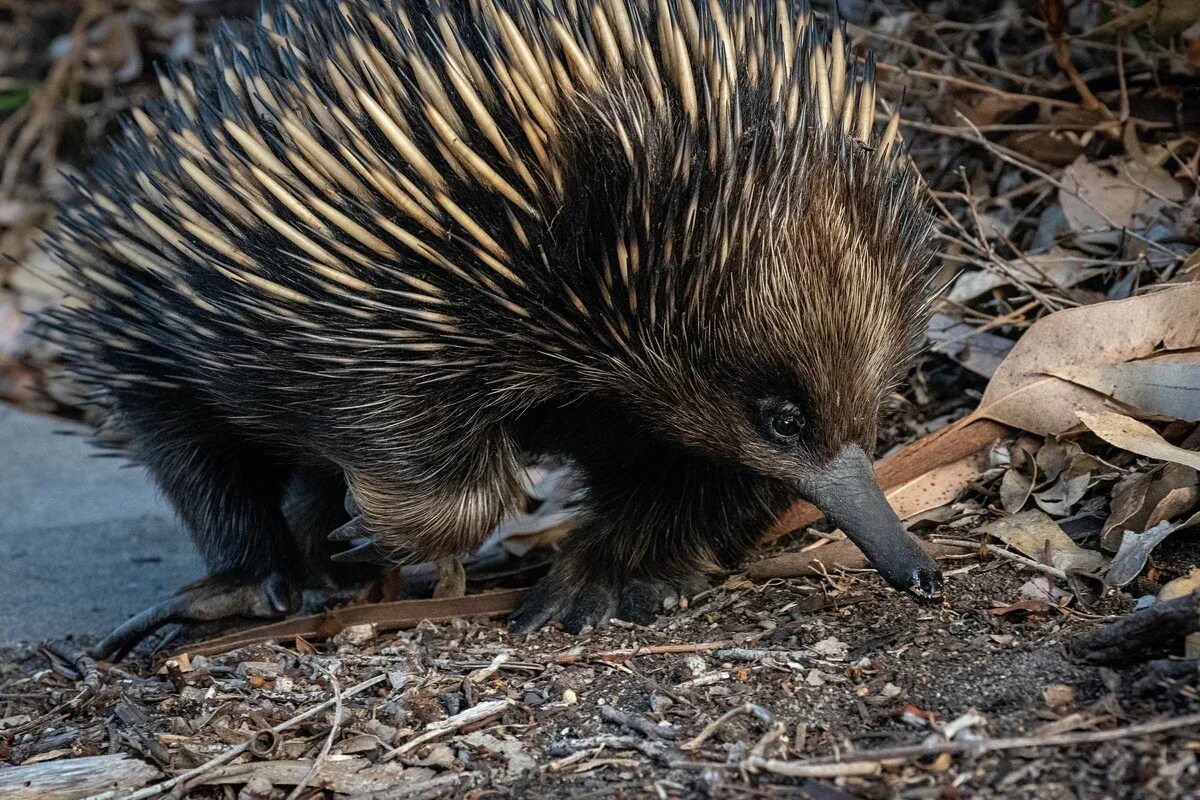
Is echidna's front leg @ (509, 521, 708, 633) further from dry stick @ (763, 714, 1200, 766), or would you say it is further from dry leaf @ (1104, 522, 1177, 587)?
dry stick @ (763, 714, 1200, 766)

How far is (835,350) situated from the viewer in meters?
2.96

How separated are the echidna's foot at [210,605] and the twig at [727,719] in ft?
6.69

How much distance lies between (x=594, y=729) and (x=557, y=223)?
3.78 feet

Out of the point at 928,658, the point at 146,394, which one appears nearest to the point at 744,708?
the point at 928,658

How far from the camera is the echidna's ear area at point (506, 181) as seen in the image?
303cm

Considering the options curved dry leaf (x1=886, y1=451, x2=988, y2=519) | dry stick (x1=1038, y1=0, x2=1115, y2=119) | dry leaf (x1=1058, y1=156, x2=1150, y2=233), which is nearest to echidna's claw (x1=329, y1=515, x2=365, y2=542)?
curved dry leaf (x1=886, y1=451, x2=988, y2=519)

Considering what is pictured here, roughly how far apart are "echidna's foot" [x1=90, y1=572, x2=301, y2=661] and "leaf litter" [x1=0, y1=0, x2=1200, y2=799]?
13cm

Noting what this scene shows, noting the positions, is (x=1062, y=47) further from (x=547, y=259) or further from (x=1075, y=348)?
(x=547, y=259)

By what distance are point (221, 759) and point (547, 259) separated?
1321 millimetres

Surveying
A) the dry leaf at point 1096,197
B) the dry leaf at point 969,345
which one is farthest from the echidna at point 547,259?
the dry leaf at point 1096,197

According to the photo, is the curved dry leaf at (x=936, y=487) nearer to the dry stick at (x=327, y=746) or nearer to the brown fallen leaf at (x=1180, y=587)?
the brown fallen leaf at (x=1180, y=587)

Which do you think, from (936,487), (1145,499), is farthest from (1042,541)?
(936,487)

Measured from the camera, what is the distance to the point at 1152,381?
3561mm

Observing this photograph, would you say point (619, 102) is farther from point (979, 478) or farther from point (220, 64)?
point (979, 478)
